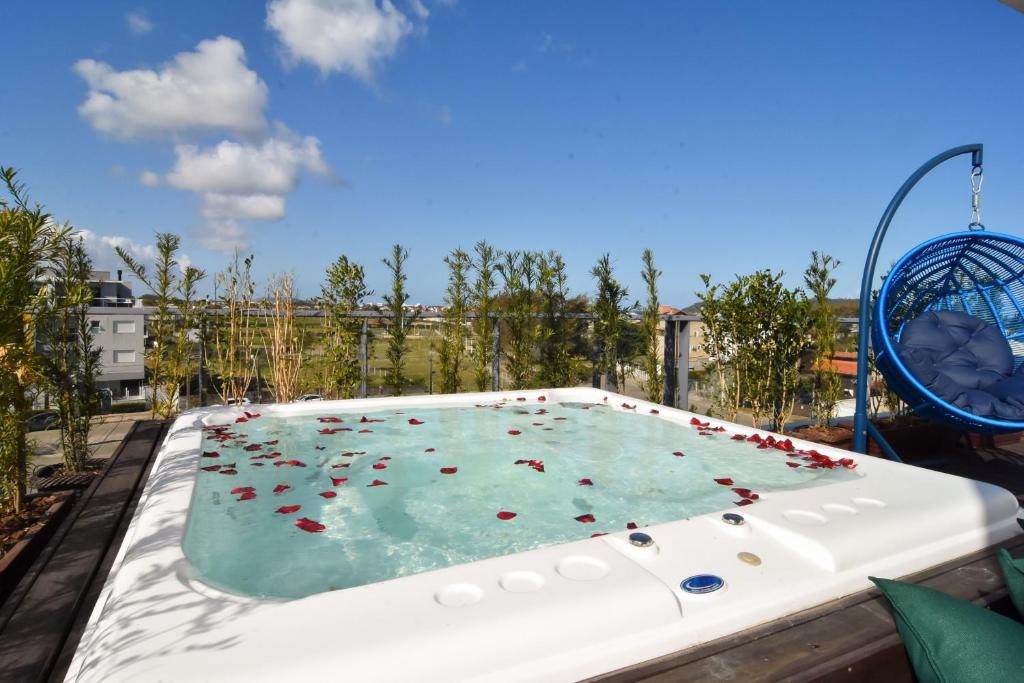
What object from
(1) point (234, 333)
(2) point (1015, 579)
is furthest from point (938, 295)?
(1) point (234, 333)

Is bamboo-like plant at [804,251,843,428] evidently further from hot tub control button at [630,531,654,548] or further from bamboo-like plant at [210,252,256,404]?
bamboo-like plant at [210,252,256,404]

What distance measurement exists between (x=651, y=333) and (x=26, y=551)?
14.6 feet

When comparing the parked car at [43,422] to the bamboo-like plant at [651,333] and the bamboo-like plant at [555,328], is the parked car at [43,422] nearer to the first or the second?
the bamboo-like plant at [555,328]

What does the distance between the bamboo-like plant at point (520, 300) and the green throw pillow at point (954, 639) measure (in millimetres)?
4206

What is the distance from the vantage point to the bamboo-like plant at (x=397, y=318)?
4820 mm

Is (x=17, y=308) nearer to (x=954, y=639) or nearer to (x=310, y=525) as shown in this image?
(x=310, y=525)

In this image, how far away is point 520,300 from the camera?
516 cm

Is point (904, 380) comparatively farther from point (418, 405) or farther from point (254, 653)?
point (254, 653)

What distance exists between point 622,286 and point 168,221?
3821 millimetres

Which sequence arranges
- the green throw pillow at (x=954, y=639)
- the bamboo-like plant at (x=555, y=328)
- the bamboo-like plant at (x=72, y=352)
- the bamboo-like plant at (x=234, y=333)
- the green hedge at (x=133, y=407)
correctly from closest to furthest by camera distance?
1. the green throw pillow at (x=954, y=639)
2. the bamboo-like plant at (x=72, y=352)
3. the bamboo-like plant at (x=234, y=333)
4. the green hedge at (x=133, y=407)
5. the bamboo-like plant at (x=555, y=328)

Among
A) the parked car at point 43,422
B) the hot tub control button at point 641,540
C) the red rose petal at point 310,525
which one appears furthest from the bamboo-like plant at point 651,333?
the parked car at point 43,422

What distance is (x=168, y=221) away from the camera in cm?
382

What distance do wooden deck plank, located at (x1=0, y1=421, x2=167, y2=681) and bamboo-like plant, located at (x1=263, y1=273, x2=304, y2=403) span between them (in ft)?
6.33

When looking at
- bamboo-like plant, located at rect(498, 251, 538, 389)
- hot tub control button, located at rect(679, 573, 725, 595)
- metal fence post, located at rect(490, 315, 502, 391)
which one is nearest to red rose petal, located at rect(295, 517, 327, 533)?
hot tub control button, located at rect(679, 573, 725, 595)
